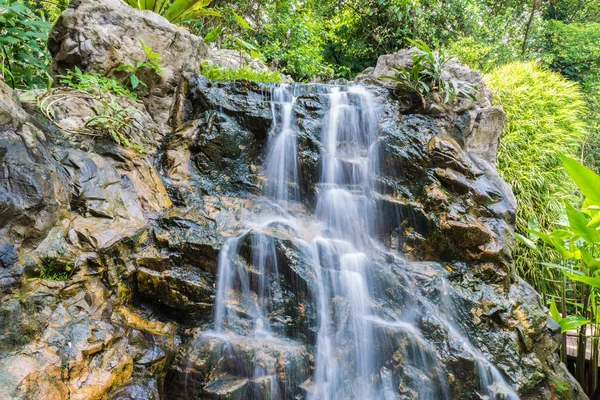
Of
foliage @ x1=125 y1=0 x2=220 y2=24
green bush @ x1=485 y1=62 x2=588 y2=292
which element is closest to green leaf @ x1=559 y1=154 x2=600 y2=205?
green bush @ x1=485 y1=62 x2=588 y2=292

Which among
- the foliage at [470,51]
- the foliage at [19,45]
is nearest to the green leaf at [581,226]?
the foliage at [19,45]

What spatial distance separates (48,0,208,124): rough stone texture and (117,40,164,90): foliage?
51mm

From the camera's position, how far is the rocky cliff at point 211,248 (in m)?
2.28

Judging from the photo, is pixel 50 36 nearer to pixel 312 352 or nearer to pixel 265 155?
pixel 265 155

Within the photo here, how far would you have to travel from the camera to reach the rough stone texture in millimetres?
3869

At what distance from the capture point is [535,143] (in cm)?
572

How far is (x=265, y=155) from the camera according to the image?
167 inches

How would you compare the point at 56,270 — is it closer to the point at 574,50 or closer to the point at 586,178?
the point at 586,178

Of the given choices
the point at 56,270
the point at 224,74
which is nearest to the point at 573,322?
the point at 56,270

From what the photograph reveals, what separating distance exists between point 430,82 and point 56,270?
16.2ft

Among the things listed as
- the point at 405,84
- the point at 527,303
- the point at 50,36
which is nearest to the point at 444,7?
the point at 405,84

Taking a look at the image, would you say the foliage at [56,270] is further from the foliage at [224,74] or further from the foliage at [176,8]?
the foliage at [176,8]

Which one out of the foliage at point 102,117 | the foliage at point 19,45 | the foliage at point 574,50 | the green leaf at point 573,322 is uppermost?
the foliage at point 574,50

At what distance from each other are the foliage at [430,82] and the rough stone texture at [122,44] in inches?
Answer: 118
